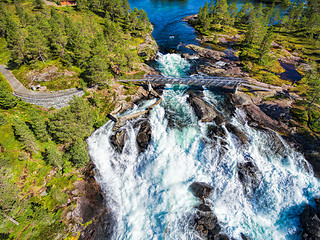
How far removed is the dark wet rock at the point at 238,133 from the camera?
143 ft

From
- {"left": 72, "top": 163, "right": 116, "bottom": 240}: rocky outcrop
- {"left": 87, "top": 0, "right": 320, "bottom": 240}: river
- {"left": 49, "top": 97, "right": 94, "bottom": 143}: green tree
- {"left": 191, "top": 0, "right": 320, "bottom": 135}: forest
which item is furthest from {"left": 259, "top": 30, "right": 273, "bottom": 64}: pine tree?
{"left": 72, "top": 163, "right": 116, "bottom": 240}: rocky outcrop

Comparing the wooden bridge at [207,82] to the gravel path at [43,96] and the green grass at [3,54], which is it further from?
the green grass at [3,54]

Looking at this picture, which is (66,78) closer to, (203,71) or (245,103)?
(203,71)

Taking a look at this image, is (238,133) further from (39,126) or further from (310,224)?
(39,126)

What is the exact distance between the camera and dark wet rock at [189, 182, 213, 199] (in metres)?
35.9

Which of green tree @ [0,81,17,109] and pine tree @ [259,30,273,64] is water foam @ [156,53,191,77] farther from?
green tree @ [0,81,17,109]

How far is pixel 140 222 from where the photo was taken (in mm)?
33844

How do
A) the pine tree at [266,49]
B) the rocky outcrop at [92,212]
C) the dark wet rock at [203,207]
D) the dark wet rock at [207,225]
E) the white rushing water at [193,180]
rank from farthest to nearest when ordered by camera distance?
1. the pine tree at [266,49]
2. the dark wet rock at [203,207]
3. the white rushing water at [193,180]
4. the rocky outcrop at [92,212]
5. the dark wet rock at [207,225]

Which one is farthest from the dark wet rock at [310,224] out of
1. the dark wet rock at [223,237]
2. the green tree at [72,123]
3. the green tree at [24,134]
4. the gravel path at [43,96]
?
the gravel path at [43,96]

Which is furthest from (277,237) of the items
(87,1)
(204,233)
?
(87,1)

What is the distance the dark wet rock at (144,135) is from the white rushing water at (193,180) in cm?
142

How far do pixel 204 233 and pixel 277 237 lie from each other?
1540 cm

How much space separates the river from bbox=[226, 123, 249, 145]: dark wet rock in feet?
1.94

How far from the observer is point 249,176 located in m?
38.0
